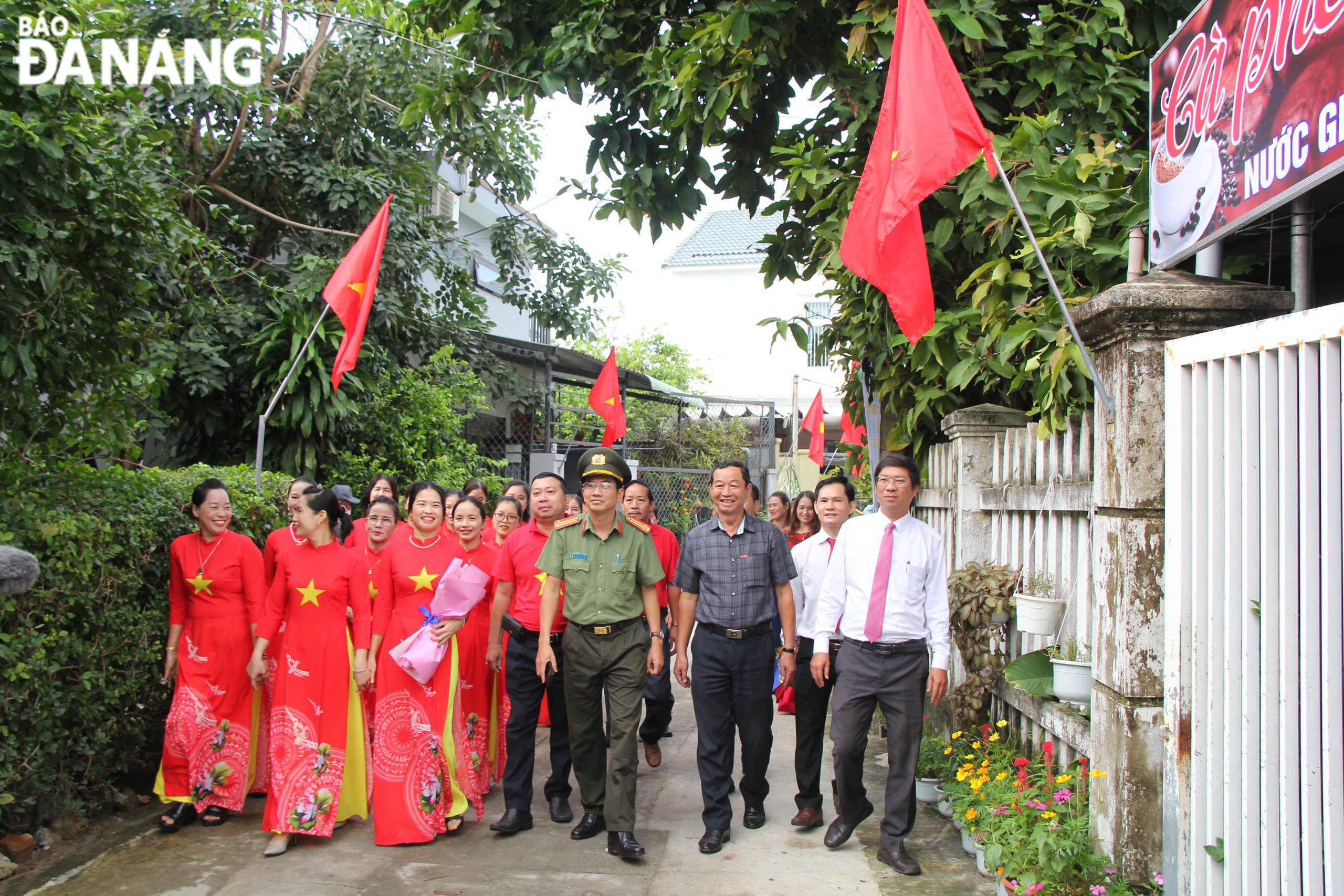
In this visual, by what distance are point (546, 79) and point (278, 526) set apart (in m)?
3.81

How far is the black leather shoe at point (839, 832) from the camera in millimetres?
5023

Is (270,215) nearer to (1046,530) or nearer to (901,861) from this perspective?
(1046,530)

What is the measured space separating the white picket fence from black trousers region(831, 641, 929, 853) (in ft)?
1.88

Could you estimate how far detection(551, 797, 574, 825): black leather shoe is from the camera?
5500 millimetres

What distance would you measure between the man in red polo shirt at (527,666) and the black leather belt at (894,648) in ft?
5.33

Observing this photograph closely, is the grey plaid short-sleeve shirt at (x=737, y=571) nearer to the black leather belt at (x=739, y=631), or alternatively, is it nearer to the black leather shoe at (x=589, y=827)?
the black leather belt at (x=739, y=631)

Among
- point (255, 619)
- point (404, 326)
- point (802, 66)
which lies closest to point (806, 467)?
point (404, 326)

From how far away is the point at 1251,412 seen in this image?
3047 mm

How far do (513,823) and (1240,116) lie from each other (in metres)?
4.46

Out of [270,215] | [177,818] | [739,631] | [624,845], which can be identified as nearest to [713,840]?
[624,845]

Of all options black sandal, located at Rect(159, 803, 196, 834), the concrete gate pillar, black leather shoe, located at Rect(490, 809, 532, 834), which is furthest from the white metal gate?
black sandal, located at Rect(159, 803, 196, 834)

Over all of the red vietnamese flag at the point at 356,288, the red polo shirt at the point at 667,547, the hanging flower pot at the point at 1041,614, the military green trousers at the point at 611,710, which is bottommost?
the military green trousers at the point at 611,710

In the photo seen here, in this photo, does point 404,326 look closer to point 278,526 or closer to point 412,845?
point 278,526

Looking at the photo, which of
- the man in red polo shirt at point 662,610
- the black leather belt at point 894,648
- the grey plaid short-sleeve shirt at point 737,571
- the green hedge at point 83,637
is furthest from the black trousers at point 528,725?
the green hedge at point 83,637
